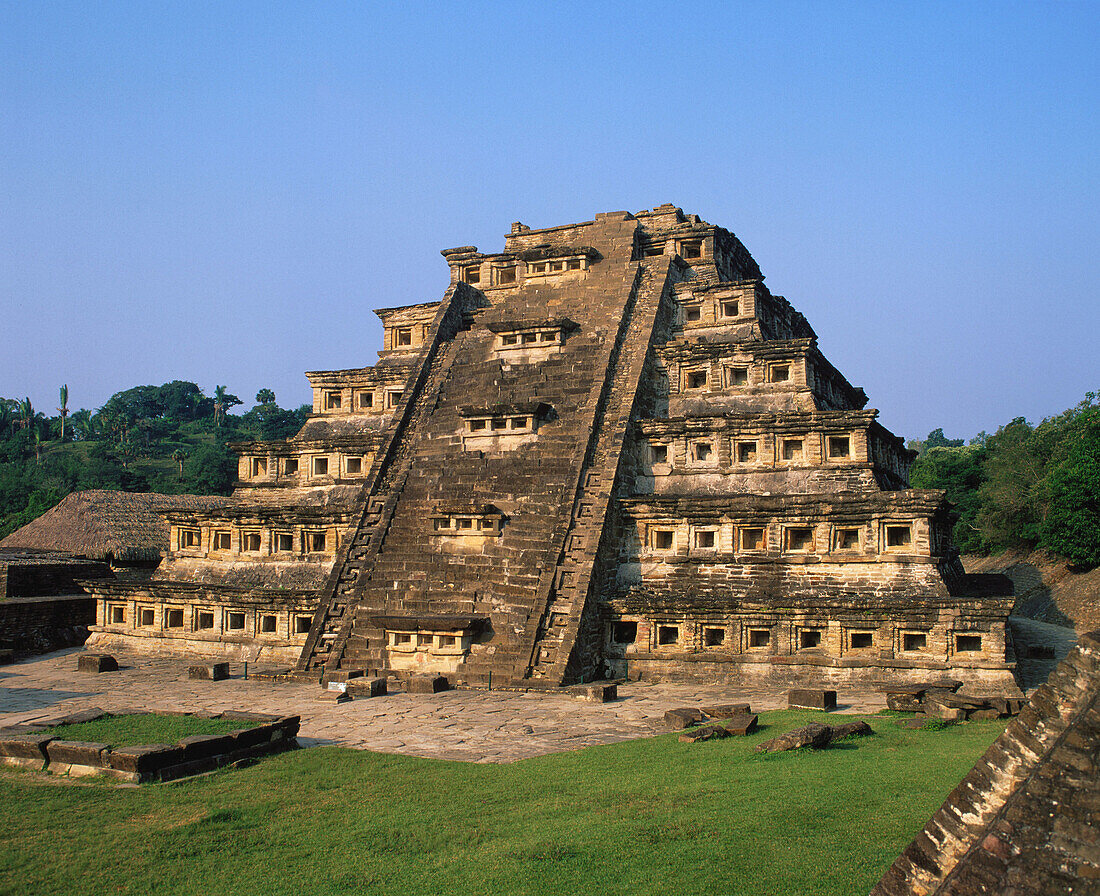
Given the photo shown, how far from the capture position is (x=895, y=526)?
17.8m

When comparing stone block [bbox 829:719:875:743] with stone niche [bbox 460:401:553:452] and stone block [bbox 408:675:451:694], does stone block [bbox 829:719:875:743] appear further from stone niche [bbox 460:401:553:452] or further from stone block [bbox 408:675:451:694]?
stone niche [bbox 460:401:553:452]

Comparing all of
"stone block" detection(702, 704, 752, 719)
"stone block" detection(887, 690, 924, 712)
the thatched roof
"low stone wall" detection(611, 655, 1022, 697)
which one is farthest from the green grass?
the thatched roof

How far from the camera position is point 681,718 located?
1288 cm

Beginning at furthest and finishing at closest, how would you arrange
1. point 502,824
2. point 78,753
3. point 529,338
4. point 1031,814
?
point 529,338 → point 78,753 → point 502,824 → point 1031,814

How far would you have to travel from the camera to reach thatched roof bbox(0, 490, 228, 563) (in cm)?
3141

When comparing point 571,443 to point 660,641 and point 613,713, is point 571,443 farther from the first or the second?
point 613,713

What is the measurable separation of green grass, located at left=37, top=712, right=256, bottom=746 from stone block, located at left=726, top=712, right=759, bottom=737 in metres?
6.29

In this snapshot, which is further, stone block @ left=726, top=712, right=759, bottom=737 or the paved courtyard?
the paved courtyard

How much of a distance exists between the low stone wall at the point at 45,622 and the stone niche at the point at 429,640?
12.1 m

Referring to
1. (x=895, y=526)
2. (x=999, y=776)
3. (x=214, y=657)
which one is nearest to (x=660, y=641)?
(x=895, y=526)

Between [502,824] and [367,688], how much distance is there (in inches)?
324

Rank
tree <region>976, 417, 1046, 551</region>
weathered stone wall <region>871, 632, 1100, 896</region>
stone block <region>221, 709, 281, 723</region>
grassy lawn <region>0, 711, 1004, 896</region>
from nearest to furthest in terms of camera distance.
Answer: weathered stone wall <region>871, 632, 1100, 896</region>, grassy lawn <region>0, 711, 1004, 896</region>, stone block <region>221, 709, 281, 723</region>, tree <region>976, 417, 1046, 551</region>

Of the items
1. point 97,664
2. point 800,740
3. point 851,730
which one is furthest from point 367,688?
point 851,730

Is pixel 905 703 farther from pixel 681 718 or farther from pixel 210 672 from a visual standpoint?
pixel 210 672
